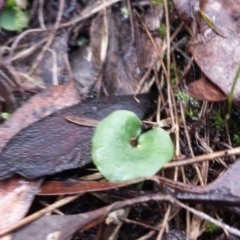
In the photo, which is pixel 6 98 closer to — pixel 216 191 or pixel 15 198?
pixel 15 198

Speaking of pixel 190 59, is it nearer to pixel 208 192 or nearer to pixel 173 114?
pixel 173 114

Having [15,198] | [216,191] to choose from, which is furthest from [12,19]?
[216,191]

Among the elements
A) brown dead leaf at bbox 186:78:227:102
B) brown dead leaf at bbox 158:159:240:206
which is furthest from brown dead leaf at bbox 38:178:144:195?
brown dead leaf at bbox 186:78:227:102

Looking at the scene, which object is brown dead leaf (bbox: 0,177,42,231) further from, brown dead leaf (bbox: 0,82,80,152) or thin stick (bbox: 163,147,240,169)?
thin stick (bbox: 163,147,240,169)

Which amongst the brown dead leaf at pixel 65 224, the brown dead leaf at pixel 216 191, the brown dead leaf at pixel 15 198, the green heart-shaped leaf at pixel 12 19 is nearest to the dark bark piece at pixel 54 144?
the brown dead leaf at pixel 15 198

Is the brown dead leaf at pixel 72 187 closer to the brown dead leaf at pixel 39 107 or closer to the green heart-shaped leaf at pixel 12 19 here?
the brown dead leaf at pixel 39 107

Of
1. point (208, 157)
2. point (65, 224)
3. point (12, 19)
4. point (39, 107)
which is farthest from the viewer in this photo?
point (12, 19)
